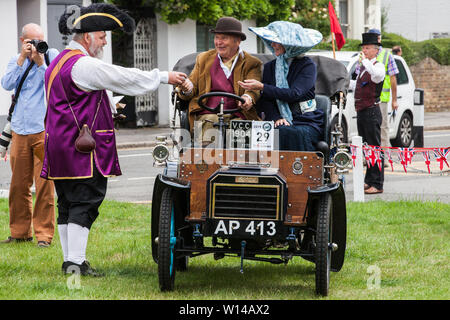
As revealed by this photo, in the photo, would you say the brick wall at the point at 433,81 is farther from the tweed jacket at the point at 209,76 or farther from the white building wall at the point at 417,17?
the tweed jacket at the point at 209,76

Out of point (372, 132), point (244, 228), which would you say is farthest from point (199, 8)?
point (244, 228)

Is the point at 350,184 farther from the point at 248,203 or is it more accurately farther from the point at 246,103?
the point at 248,203

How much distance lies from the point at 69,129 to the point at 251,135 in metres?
1.38

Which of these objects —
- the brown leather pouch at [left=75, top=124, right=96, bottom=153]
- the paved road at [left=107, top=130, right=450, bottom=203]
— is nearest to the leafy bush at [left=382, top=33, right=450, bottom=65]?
the paved road at [left=107, top=130, right=450, bottom=203]

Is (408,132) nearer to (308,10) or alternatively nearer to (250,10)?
(250,10)

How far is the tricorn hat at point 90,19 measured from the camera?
279 inches

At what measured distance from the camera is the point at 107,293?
6.45 meters

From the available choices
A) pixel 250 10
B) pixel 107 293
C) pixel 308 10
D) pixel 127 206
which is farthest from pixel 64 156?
pixel 308 10

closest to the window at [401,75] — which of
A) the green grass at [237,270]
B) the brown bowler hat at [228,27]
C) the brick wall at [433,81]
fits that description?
the green grass at [237,270]

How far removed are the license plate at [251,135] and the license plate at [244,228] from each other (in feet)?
2.39

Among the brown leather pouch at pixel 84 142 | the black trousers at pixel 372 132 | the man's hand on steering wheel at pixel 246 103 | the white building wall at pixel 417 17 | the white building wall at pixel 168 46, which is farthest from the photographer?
the white building wall at pixel 417 17

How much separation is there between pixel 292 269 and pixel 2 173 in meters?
8.44

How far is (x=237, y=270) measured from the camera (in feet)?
24.9

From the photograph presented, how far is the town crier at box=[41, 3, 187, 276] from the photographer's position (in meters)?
6.89
